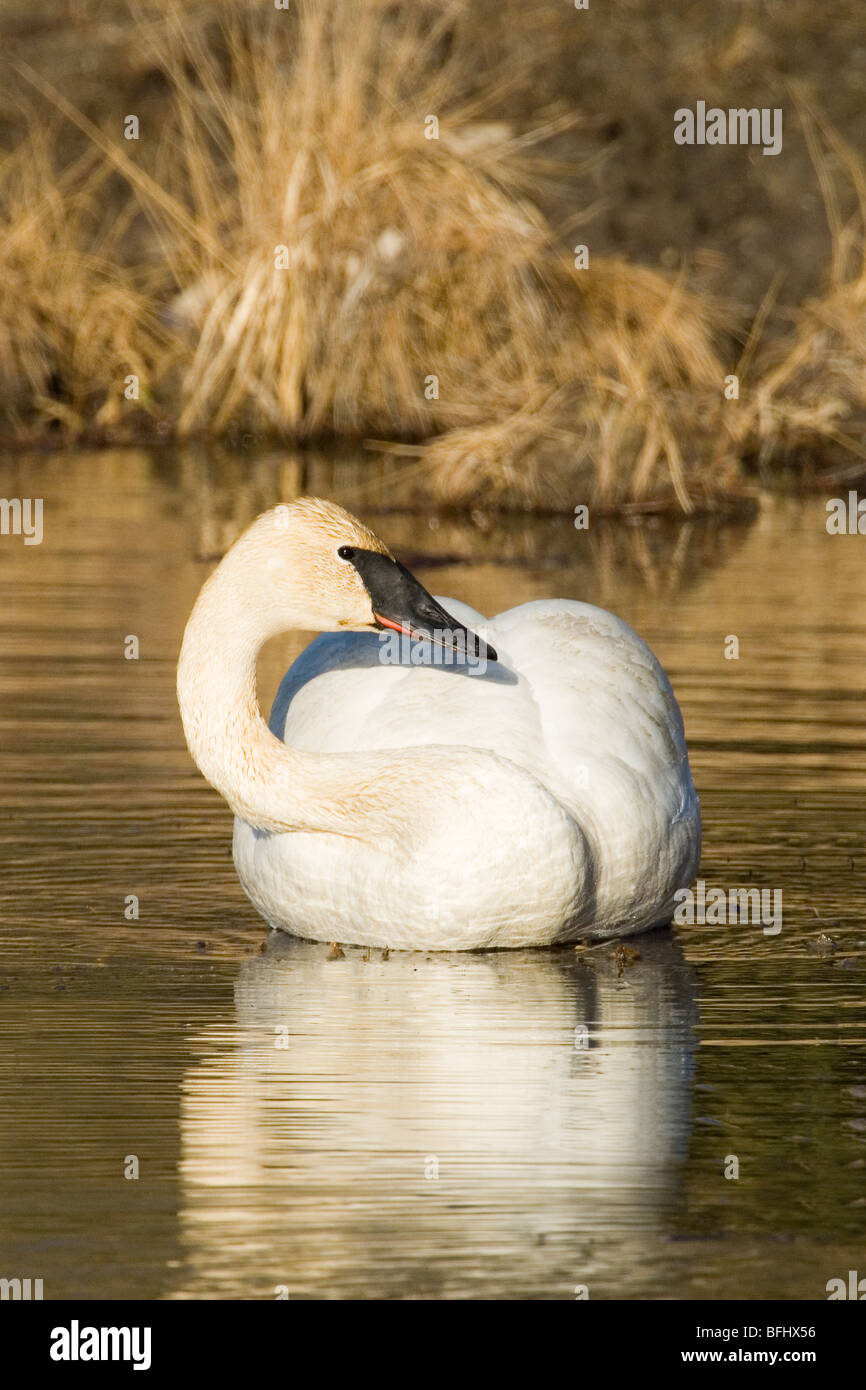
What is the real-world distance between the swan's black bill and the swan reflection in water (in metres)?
0.93

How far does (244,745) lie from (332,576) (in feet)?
1.77

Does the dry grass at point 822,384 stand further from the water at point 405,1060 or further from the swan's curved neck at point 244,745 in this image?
the swan's curved neck at point 244,745

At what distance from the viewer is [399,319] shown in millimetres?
19219

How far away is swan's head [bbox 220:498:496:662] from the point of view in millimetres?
7609

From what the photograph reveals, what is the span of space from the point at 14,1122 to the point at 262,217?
13818 millimetres


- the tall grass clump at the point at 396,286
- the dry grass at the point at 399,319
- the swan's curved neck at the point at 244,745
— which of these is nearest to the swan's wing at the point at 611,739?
the swan's curved neck at the point at 244,745

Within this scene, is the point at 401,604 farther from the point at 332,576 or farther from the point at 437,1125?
the point at 437,1125

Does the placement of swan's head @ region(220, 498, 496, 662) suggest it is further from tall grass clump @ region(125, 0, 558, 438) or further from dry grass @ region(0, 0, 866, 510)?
tall grass clump @ region(125, 0, 558, 438)

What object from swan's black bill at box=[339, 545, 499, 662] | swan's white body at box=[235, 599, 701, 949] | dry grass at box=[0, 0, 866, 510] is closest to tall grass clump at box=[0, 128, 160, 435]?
dry grass at box=[0, 0, 866, 510]

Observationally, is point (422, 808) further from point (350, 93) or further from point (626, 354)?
point (350, 93)

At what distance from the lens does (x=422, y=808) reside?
744cm

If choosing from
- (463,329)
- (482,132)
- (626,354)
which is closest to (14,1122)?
(626,354)

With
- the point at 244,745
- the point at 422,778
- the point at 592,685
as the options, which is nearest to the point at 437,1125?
the point at 422,778
